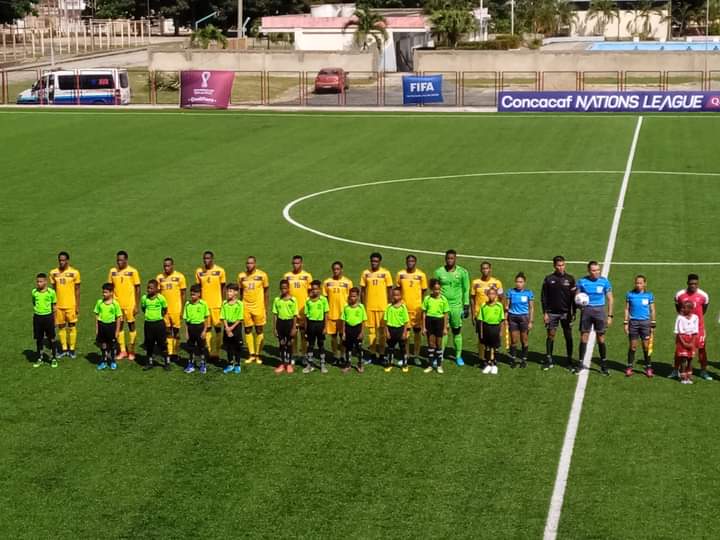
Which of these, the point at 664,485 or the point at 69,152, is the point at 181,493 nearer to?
the point at 664,485

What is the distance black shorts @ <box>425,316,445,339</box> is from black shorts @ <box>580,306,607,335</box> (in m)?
2.24

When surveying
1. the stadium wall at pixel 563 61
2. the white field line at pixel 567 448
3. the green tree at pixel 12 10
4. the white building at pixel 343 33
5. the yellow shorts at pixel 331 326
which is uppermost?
the green tree at pixel 12 10

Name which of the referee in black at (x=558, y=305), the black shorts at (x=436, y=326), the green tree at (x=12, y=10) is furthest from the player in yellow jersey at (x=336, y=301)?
the green tree at (x=12, y=10)

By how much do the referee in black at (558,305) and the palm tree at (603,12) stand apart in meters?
147

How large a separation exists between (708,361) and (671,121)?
1536 inches

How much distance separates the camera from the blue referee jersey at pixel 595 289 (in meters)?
19.9

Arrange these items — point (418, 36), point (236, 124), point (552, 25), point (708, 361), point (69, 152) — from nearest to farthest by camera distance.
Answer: point (708, 361), point (69, 152), point (236, 124), point (418, 36), point (552, 25)

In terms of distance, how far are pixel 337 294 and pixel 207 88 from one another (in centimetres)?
4654

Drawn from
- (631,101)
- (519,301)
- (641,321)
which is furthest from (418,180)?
(631,101)

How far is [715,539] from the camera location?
13.9 metres

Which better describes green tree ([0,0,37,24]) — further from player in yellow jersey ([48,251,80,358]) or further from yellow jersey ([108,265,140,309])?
yellow jersey ([108,265,140,309])

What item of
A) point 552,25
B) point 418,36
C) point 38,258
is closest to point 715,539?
point 38,258

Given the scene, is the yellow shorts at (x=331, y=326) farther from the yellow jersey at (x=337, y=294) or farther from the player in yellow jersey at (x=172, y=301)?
the player in yellow jersey at (x=172, y=301)

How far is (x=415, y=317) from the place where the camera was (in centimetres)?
2097
